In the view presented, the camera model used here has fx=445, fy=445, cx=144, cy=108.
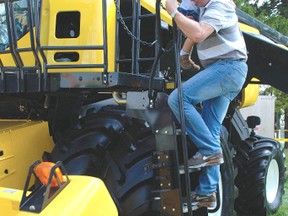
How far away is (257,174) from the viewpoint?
4691mm

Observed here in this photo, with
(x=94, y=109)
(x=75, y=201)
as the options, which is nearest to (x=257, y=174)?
(x=94, y=109)

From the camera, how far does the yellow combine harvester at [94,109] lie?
273 cm

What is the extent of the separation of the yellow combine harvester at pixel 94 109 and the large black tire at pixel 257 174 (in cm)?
129

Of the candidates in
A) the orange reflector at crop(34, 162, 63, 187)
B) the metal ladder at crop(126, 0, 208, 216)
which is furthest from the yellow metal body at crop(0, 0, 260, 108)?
the orange reflector at crop(34, 162, 63, 187)

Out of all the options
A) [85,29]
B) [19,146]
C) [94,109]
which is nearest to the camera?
[85,29]

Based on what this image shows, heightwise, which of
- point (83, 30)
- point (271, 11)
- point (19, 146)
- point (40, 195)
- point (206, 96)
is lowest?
point (19, 146)

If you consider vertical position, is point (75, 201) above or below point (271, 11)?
below

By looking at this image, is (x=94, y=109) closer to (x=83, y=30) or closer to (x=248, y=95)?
(x=83, y=30)

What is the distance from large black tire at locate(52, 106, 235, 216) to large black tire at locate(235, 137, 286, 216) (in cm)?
153

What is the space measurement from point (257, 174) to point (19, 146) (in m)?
2.56

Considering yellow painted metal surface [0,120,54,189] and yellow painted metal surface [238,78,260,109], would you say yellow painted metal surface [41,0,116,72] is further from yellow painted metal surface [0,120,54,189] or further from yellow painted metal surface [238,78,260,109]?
yellow painted metal surface [238,78,260,109]

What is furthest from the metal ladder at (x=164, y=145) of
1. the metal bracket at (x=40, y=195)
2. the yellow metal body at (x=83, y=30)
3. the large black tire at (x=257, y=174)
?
the large black tire at (x=257, y=174)

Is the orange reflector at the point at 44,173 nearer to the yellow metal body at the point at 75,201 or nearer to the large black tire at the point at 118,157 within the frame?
the yellow metal body at the point at 75,201

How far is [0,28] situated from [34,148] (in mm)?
956
